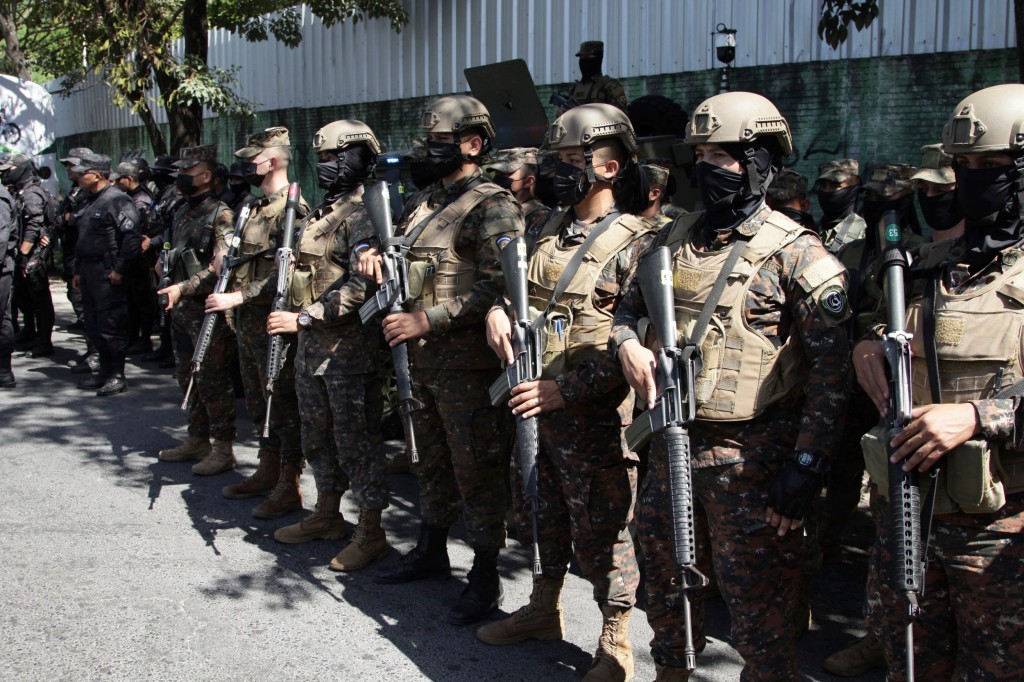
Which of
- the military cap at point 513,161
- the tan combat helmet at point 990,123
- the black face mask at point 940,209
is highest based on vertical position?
the military cap at point 513,161

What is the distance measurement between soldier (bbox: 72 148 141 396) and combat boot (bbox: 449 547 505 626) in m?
5.66

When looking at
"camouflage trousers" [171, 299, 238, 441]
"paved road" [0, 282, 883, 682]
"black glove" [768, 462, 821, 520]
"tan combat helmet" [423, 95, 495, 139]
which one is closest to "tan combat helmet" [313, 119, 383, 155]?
"tan combat helmet" [423, 95, 495, 139]

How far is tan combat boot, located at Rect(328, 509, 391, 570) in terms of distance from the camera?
534 centimetres

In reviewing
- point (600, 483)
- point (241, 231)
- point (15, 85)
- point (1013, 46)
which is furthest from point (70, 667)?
point (15, 85)

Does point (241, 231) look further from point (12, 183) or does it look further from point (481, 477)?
point (12, 183)

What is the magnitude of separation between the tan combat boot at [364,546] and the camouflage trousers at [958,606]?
9.75 feet

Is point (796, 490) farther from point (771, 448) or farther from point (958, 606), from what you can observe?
point (958, 606)

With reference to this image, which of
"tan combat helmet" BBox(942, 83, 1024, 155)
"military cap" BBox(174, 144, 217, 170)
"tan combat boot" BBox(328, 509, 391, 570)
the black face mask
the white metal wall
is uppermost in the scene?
the white metal wall

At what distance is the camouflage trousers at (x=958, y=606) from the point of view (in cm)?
280

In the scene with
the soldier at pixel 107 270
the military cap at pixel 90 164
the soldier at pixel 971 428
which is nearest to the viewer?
the soldier at pixel 971 428

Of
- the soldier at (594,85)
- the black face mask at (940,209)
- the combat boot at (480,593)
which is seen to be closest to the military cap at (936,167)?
the black face mask at (940,209)

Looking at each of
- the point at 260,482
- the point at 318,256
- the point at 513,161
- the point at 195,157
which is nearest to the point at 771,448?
the point at 318,256

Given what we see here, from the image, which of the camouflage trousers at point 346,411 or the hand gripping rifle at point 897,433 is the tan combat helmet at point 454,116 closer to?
the camouflage trousers at point 346,411

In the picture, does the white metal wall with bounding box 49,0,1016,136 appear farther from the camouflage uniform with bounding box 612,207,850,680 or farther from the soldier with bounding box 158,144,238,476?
the camouflage uniform with bounding box 612,207,850,680
